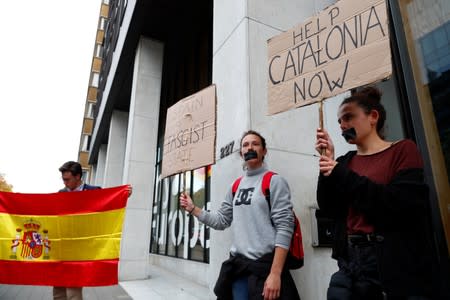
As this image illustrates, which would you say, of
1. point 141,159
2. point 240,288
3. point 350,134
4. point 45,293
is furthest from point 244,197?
point 141,159

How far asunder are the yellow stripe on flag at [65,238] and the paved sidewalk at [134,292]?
108 inches

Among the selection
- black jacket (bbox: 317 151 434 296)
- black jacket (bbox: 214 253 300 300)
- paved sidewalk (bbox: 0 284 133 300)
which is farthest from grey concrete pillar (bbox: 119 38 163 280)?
black jacket (bbox: 317 151 434 296)

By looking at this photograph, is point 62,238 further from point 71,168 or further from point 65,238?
point 71,168

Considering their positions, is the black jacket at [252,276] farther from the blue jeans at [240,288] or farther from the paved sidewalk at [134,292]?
the paved sidewalk at [134,292]

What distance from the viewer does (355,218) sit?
1676 millimetres

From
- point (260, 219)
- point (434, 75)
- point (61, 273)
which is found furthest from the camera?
point (61, 273)

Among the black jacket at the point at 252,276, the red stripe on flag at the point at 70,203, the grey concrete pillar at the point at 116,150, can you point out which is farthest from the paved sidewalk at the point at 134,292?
the grey concrete pillar at the point at 116,150

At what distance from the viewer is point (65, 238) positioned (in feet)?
12.1

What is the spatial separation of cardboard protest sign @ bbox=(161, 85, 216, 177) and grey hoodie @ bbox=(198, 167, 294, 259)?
742 millimetres

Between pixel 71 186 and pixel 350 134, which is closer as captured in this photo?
pixel 350 134

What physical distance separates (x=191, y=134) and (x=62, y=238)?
6.18ft

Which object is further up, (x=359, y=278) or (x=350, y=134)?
(x=350, y=134)

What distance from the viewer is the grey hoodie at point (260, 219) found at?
7.38 ft

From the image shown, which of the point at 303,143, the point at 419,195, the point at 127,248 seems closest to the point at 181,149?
the point at 303,143
